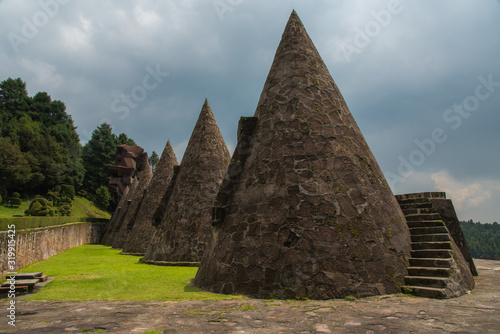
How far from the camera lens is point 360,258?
4984mm

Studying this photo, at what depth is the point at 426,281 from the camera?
197 inches

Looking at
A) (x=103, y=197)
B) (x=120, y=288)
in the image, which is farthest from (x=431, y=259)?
(x=103, y=197)

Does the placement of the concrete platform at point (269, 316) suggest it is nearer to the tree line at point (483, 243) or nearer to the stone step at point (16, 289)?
the stone step at point (16, 289)

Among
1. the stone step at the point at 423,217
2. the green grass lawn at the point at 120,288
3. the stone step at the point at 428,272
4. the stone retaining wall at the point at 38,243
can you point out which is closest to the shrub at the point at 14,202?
the stone retaining wall at the point at 38,243

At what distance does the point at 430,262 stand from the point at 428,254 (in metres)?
0.23

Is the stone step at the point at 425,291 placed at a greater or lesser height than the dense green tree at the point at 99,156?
lesser

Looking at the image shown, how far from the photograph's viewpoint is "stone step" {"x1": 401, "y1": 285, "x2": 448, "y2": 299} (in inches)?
184

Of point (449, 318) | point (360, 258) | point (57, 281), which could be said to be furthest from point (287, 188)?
point (57, 281)

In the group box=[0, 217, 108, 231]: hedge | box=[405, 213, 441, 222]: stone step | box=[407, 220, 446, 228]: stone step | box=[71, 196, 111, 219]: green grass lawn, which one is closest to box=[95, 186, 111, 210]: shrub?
box=[71, 196, 111, 219]: green grass lawn

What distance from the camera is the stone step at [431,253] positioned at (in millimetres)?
5516

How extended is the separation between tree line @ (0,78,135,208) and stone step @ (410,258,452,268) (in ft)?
136

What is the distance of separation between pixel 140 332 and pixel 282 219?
278 centimetres

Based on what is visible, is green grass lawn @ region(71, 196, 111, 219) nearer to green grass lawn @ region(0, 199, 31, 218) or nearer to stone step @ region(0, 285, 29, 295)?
green grass lawn @ region(0, 199, 31, 218)

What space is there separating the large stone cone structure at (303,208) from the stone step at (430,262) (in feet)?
0.56
